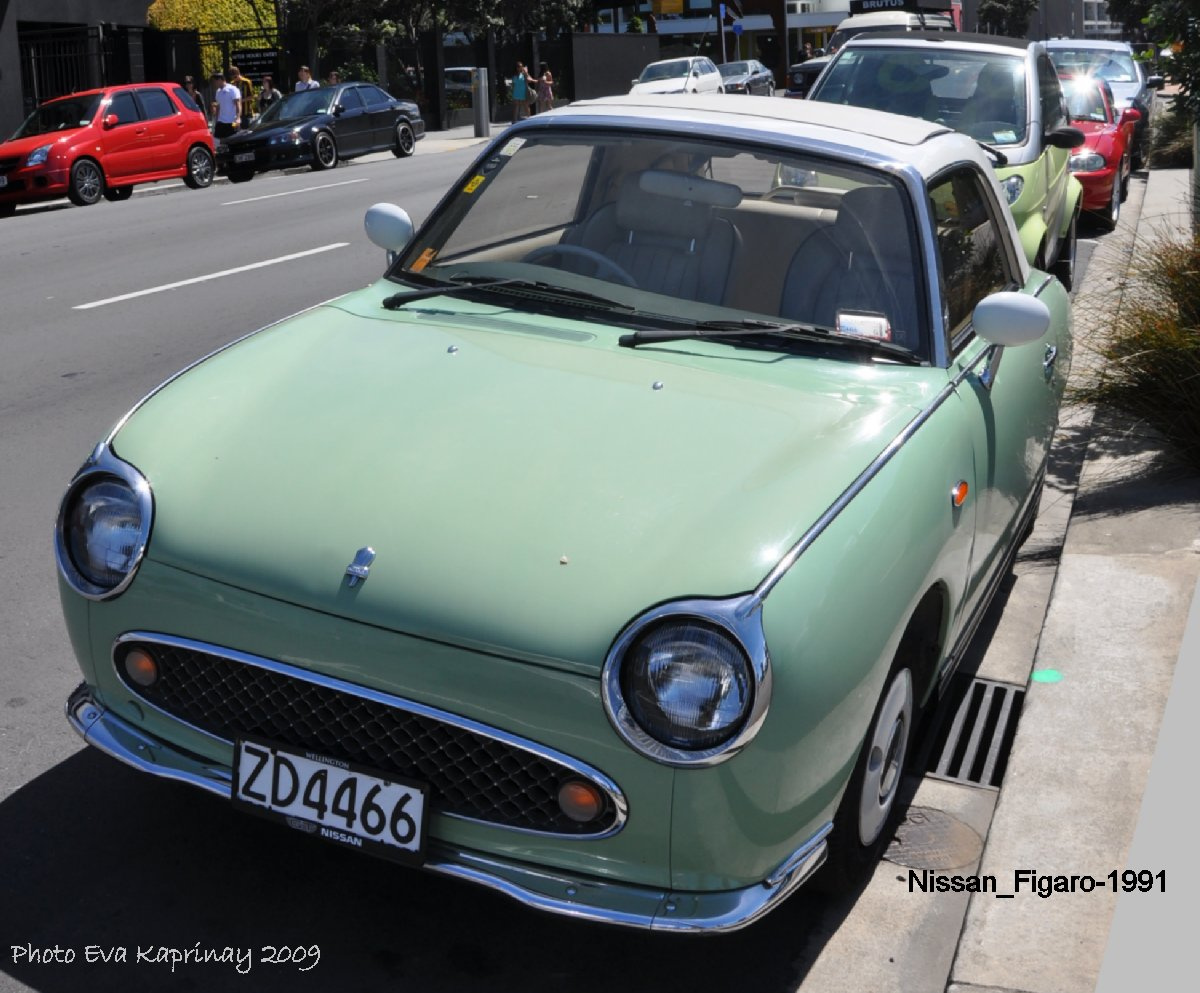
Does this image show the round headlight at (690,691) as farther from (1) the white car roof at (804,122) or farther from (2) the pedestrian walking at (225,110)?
(2) the pedestrian walking at (225,110)

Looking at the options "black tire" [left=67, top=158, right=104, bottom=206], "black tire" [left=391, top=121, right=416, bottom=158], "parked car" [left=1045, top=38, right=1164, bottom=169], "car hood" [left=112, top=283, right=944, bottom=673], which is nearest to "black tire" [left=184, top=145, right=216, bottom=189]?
"black tire" [left=67, top=158, right=104, bottom=206]

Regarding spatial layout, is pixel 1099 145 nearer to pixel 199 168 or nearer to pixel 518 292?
pixel 518 292

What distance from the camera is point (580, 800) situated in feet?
9.27

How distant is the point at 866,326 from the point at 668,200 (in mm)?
760


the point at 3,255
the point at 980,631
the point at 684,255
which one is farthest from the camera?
the point at 3,255

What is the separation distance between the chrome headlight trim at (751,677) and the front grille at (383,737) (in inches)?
5.6

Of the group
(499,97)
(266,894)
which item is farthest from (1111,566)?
(499,97)

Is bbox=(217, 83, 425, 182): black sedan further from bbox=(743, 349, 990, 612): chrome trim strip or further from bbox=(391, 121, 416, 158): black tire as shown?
bbox=(743, 349, 990, 612): chrome trim strip

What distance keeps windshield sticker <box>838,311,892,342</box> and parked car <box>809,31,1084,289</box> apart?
238 inches

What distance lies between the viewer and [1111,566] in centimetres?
543

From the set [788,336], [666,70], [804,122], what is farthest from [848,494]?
[666,70]

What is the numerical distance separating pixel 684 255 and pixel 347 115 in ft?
76.0

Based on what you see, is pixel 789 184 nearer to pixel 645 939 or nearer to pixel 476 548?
pixel 476 548

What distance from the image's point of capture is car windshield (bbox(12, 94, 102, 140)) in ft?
69.6
